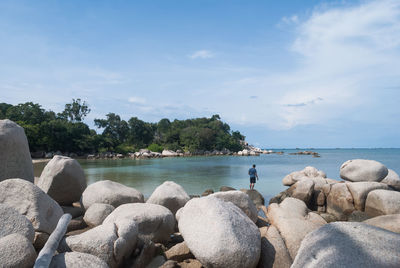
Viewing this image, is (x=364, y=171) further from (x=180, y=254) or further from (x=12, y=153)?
(x=12, y=153)

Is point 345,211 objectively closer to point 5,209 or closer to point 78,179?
point 78,179

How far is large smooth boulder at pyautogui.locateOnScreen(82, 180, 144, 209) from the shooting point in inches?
349

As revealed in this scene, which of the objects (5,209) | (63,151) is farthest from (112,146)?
(5,209)

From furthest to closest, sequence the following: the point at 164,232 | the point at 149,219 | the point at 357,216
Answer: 1. the point at 357,216
2. the point at 164,232
3. the point at 149,219

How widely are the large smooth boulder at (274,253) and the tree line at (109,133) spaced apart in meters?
61.5

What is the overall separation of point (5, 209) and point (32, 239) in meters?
0.71

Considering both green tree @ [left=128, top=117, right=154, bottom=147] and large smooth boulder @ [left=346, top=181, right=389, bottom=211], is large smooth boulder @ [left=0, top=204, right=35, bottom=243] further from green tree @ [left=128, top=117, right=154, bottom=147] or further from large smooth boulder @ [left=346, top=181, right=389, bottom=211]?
green tree @ [left=128, top=117, right=154, bottom=147]

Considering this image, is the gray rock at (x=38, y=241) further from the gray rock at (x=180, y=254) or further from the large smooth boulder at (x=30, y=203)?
the gray rock at (x=180, y=254)

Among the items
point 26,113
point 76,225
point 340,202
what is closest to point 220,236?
point 76,225

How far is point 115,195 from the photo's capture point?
29.3ft

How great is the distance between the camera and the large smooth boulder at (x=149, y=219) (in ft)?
21.6

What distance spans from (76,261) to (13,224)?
57.0 inches

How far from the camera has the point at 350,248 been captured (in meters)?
3.96

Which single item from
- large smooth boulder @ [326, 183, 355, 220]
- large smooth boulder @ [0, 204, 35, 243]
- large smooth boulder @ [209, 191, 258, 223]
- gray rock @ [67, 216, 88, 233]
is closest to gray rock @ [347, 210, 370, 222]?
large smooth boulder @ [326, 183, 355, 220]
